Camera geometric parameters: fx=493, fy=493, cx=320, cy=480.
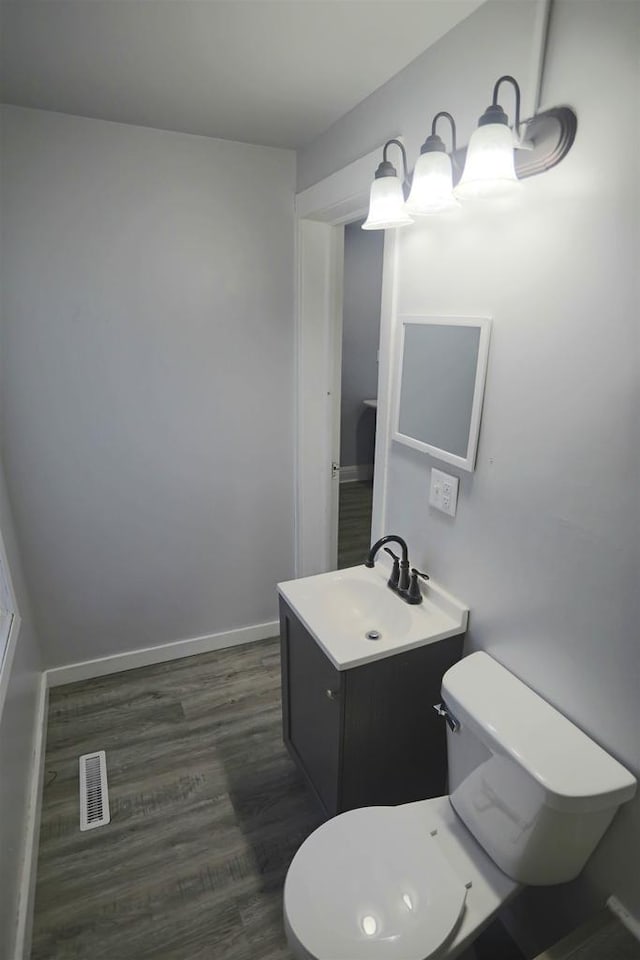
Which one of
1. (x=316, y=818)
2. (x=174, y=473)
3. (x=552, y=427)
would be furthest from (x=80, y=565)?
(x=552, y=427)

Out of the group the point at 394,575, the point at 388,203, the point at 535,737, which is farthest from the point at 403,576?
the point at 388,203

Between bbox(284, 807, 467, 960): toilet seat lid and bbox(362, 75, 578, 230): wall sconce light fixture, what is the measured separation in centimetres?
157

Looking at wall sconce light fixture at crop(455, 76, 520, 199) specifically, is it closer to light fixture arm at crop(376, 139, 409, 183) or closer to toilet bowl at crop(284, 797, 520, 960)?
light fixture arm at crop(376, 139, 409, 183)

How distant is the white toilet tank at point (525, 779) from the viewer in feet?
3.40

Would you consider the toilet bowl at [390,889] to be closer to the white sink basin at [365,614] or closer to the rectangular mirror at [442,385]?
the white sink basin at [365,614]

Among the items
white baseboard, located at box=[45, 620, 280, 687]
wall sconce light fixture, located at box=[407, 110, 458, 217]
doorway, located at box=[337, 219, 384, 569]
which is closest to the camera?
wall sconce light fixture, located at box=[407, 110, 458, 217]

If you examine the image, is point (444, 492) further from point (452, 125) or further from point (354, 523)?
point (354, 523)

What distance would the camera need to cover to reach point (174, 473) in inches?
93.2

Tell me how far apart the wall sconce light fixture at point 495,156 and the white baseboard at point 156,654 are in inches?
88.1

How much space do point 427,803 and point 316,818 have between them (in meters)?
0.60

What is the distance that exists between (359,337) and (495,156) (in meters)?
3.92

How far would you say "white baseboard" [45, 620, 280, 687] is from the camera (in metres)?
2.40

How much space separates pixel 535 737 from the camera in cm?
114

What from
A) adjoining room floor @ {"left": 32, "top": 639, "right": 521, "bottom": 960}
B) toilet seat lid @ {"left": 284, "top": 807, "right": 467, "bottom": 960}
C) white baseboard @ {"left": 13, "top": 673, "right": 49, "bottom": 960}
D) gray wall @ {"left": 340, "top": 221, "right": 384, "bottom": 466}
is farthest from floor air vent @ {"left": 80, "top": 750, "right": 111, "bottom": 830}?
gray wall @ {"left": 340, "top": 221, "right": 384, "bottom": 466}
